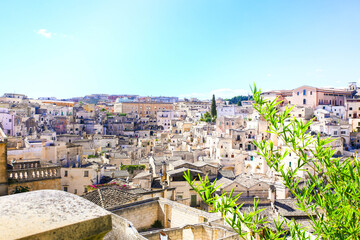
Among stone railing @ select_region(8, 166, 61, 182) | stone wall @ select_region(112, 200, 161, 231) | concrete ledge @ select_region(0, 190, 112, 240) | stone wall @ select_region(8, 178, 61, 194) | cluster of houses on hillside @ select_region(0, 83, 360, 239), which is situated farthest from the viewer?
cluster of houses on hillside @ select_region(0, 83, 360, 239)

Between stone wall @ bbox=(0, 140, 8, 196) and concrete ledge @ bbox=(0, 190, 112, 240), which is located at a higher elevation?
concrete ledge @ bbox=(0, 190, 112, 240)

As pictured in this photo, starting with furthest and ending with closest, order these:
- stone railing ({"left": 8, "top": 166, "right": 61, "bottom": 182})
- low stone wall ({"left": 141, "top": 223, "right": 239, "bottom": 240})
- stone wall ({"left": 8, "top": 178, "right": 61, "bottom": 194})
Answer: stone railing ({"left": 8, "top": 166, "right": 61, "bottom": 182}) < stone wall ({"left": 8, "top": 178, "right": 61, "bottom": 194}) < low stone wall ({"left": 141, "top": 223, "right": 239, "bottom": 240})

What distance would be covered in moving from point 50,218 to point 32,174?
9216 mm

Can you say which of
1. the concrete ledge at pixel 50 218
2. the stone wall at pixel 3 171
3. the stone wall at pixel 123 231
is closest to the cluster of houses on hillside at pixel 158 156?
the stone wall at pixel 3 171

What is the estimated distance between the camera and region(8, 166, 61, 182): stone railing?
31.1ft

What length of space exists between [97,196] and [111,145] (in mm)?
44032

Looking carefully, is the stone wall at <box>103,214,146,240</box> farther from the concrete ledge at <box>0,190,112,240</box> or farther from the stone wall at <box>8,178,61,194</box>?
the concrete ledge at <box>0,190,112,240</box>

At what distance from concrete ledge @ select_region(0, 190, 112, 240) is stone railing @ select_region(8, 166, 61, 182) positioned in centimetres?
859

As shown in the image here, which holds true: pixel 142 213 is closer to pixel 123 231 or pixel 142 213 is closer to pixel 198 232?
pixel 198 232

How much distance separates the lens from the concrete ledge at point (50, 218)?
5.54 ft

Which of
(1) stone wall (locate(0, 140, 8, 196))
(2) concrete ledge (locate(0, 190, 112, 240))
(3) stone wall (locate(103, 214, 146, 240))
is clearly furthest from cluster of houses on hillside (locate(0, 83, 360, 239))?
(2) concrete ledge (locate(0, 190, 112, 240))

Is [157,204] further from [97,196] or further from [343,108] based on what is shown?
[343,108]

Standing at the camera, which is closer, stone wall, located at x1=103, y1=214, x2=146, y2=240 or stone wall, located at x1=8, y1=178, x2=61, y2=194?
stone wall, located at x1=103, y1=214, x2=146, y2=240

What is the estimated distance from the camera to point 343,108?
57188 millimetres
